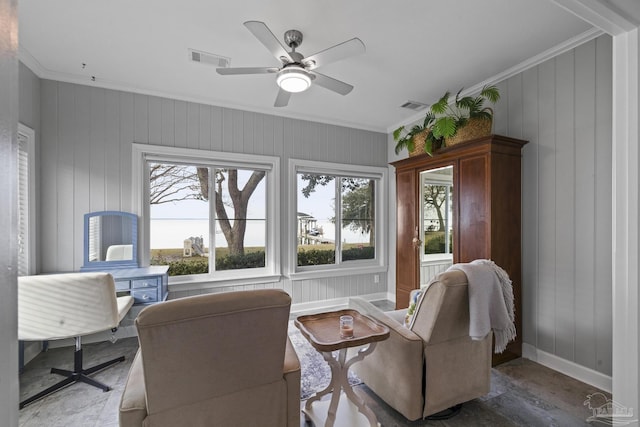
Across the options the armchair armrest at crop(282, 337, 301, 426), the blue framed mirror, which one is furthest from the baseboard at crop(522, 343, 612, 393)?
the blue framed mirror

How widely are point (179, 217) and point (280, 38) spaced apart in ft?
7.62

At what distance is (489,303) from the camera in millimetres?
1734

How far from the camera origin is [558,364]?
7.92 feet

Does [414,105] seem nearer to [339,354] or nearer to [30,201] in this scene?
[339,354]

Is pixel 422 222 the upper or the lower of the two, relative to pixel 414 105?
lower

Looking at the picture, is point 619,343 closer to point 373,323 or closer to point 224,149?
point 373,323

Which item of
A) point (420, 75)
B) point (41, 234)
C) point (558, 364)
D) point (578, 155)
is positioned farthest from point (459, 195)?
point (41, 234)

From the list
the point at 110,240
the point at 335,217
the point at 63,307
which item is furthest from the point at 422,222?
the point at 110,240

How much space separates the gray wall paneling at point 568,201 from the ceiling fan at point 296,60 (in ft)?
5.77

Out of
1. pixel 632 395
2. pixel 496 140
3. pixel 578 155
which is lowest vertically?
pixel 632 395

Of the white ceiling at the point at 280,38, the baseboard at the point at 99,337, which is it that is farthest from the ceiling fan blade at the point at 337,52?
the baseboard at the point at 99,337

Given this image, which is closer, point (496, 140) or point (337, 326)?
point (337, 326)

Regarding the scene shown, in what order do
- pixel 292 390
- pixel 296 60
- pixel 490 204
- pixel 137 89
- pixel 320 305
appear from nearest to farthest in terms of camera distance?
pixel 292 390 < pixel 296 60 < pixel 490 204 < pixel 137 89 < pixel 320 305

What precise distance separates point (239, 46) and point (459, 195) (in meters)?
2.43
